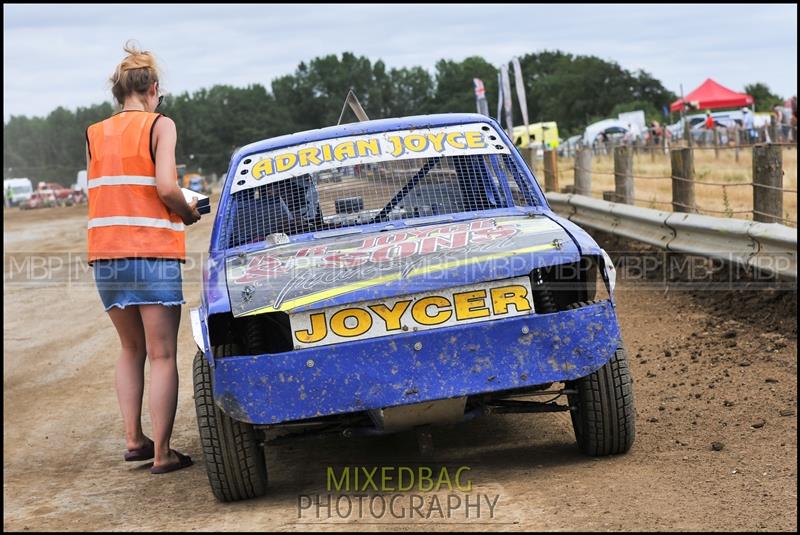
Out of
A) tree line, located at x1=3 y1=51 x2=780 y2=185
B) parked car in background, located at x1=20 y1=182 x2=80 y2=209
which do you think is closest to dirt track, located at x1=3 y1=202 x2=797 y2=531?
parked car in background, located at x1=20 y1=182 x2=80 y2=209

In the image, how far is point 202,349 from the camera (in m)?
4.67

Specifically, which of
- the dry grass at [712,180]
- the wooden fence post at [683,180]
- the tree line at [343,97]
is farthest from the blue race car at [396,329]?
the tree line at [343,97]

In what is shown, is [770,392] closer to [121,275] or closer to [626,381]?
[626,381]

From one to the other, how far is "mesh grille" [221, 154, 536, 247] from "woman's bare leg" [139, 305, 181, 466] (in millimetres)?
509

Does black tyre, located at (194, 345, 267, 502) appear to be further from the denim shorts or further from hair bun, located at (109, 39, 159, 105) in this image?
hair bun, located at (109, 39, 159, 105)

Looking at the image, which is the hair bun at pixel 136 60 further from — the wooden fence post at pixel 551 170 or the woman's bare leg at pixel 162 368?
the wooden fence post at pixel 551 170

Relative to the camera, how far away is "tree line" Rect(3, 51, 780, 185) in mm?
101625

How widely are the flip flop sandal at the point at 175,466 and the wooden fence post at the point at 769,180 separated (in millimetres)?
4952

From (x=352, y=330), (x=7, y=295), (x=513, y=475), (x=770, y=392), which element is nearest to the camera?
(x=352, y=330)

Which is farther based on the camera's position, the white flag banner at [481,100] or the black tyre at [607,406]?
the white flag banner at [481,100]

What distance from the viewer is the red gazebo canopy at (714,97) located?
48.6 meters

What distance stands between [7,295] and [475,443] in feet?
33.8

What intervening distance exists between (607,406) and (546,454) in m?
0.54

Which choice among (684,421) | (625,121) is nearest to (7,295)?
(684,421)
